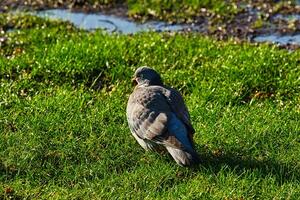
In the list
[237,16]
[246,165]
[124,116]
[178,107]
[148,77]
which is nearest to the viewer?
[246,165]

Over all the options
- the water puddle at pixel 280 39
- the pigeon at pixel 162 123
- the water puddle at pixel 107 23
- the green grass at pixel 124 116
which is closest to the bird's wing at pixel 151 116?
the pigeon at pixel 162 123

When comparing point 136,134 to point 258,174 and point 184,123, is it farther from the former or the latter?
point 258,174

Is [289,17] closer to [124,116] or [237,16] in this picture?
[237,16]

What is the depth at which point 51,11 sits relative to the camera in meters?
10.3

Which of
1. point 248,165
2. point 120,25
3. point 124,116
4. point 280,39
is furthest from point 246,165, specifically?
point 120,25

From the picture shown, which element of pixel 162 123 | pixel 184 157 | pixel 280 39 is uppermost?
pixel 162 123

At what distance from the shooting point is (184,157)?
590 centimetres

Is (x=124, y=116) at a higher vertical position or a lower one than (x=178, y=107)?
lower

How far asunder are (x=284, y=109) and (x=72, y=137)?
6.53 ft

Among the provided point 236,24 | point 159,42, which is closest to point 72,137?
point 159,42

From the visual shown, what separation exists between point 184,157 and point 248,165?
0.63 m

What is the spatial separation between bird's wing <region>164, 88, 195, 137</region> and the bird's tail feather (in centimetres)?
24

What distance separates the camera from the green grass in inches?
236

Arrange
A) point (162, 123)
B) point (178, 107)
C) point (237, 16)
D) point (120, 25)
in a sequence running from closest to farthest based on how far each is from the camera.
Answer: point (162, 123)
point (178, 107)
point (120, 25)
point (237, 16)
